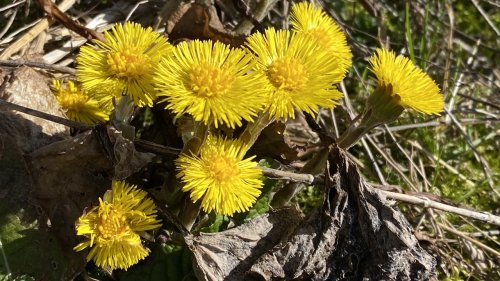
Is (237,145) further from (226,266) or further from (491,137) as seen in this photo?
(491,137)


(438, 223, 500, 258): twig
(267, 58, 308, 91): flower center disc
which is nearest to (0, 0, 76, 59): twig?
(267, 58, 308, 91): flower center disc

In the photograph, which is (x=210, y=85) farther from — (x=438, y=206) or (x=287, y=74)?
(x=438, y=206)

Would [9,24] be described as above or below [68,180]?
above

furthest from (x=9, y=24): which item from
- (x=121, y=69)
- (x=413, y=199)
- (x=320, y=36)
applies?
(x=413, y=199)

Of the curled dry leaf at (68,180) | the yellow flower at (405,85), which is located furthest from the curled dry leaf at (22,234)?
the yellow flower at (405,85)

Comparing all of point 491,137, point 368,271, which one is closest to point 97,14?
point 368,271
